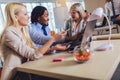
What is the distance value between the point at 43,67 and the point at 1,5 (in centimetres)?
332

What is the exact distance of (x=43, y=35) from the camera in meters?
2.11

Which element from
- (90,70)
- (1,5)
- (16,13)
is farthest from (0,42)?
(1,5)

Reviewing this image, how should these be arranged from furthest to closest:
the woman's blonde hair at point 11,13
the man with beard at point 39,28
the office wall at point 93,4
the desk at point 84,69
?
the office wall at point 93,4, the man with beard at point 39,28, the woman's blonde hair at point 11,13, the desk at point 84,69

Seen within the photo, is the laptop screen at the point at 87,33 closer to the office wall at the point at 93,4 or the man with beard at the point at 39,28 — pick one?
the man with beard at the point at 39,28

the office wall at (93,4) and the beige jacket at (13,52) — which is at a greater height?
the office wall at (93,4)

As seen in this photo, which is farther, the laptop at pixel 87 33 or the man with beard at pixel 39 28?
the man with beard at pixel 39 28

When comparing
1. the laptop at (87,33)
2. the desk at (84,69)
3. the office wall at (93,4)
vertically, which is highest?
the office wall at (93,4)

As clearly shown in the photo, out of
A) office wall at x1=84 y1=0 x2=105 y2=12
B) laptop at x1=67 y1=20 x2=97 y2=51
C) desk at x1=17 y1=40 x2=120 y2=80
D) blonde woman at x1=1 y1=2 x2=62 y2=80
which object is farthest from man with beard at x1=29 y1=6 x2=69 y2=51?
office wall at x1=84 y1=0 x2=105 y2=12

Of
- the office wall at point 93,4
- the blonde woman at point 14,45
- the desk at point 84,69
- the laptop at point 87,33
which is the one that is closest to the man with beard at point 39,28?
the blonde woman at point 14,45

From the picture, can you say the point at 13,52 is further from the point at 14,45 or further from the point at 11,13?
the point at 11,13

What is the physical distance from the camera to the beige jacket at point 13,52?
1468 millimetres

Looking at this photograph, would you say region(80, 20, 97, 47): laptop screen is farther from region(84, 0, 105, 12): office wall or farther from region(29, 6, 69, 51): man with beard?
region(84, 0, 105, 12): office wall

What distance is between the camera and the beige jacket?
1.47m

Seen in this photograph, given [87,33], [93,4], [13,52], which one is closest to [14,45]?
[13,52]
